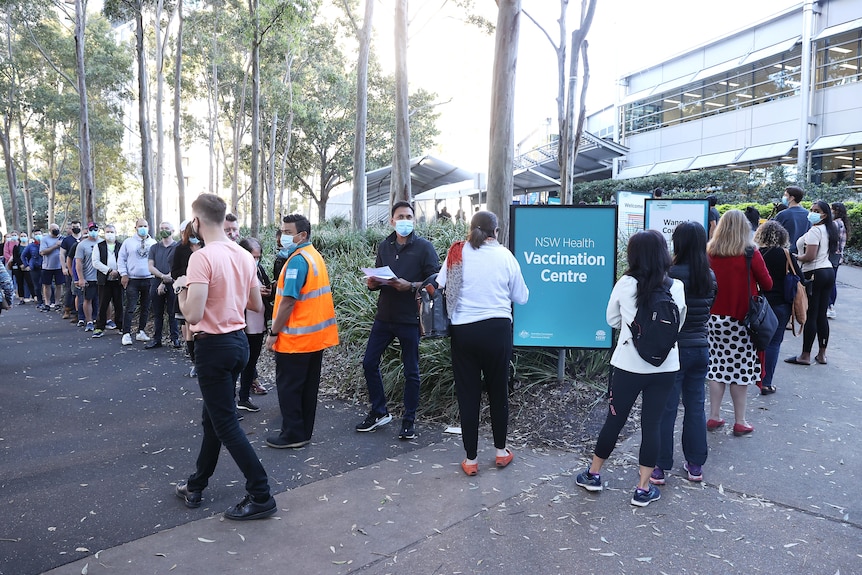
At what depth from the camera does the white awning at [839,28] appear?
22844 millimetres

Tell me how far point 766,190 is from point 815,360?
1733 centimetres

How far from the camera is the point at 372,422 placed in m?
5.96

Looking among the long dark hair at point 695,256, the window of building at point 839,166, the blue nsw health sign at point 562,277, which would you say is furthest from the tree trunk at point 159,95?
the window of building at point 839,166

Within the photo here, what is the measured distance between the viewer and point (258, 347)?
6.89 metres

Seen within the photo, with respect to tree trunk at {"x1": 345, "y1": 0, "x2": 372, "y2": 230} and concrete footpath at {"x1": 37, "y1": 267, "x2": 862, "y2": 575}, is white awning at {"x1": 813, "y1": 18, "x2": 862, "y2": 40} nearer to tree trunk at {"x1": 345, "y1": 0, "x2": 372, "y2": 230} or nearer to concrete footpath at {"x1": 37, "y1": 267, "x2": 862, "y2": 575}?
tree trunk at {"x1": 345, "y1": 0, "x2": 372, "y2": 230}

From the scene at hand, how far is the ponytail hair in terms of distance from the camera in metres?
4.85

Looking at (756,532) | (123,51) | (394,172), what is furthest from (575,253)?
(123,51)

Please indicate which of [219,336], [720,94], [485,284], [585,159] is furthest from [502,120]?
[585,159]

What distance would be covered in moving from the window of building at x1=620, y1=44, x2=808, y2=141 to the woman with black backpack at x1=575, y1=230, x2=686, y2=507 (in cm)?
2655

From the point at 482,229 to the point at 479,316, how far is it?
0.66 meters

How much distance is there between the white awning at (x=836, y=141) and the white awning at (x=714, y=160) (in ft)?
13.1

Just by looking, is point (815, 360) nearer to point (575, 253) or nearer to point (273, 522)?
point (575, 253)

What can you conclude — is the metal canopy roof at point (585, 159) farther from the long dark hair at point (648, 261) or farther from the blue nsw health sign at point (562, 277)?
the long dark hair at point (648, 261)

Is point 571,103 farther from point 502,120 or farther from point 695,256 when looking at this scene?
point 695,256
